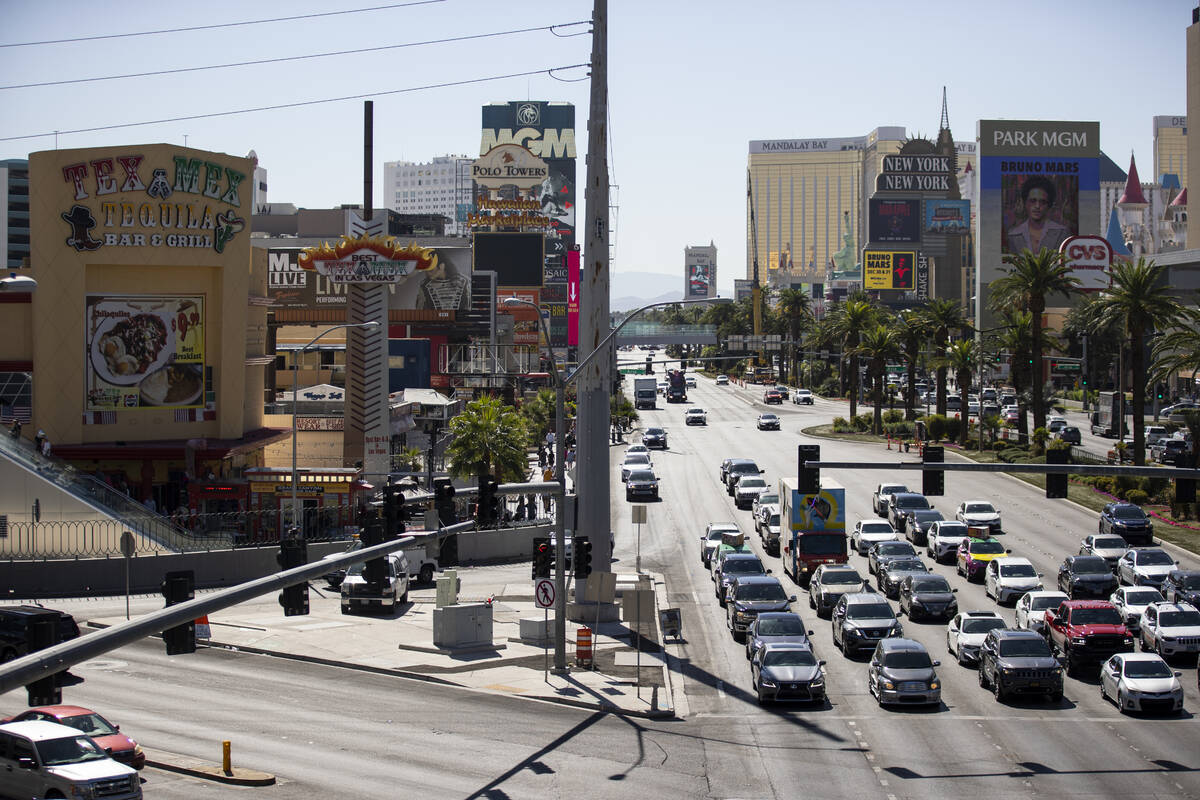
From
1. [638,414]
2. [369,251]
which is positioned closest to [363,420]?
[369,251]

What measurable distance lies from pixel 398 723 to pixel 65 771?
7.75m

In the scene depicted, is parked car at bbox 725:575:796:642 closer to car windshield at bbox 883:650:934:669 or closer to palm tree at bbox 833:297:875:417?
car windshield at bbox 883:650:934:669

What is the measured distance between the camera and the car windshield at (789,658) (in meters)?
28.7

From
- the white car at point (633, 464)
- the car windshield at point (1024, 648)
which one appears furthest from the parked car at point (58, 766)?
the white car at point (633, 464)

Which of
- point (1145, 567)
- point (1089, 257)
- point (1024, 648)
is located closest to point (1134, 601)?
point (1145, 567)

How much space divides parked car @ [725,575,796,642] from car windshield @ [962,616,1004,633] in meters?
5.02

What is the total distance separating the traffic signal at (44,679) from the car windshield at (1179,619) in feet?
88.7

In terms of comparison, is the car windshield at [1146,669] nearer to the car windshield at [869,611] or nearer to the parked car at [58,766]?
the car windshield at [869,611]

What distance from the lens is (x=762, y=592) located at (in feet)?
117

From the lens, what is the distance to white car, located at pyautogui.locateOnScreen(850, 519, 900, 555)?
47222mm

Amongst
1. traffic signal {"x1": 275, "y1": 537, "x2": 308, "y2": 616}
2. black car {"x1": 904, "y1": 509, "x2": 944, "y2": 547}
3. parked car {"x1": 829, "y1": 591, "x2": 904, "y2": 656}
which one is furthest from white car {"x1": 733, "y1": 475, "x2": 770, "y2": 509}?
traffic signal {"x1": 275, "y1": 537, "x2": 308, "y2": 616}

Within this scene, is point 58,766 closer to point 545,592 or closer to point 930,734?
point 545,592

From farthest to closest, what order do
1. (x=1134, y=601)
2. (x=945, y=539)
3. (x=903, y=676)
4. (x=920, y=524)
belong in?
(x=920, y=524), (x=945, y=539), (x=1134, y=601), (x=903, y=676)

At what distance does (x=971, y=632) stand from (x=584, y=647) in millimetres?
9768
